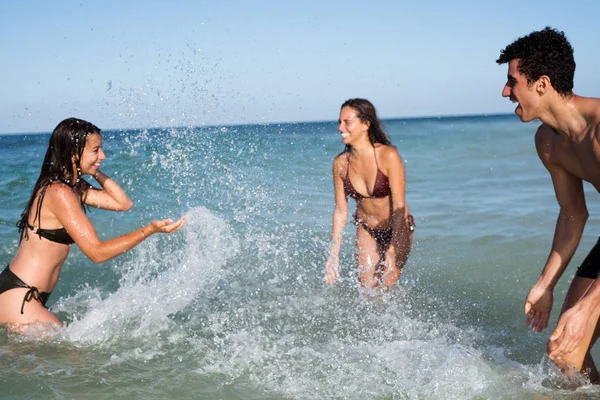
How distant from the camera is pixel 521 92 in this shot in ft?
11.5

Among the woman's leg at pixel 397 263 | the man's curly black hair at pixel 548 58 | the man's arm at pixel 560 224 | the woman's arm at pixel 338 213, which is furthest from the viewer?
the woman's arm at pixel 338 213

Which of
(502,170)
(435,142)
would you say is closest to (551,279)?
(502,170)

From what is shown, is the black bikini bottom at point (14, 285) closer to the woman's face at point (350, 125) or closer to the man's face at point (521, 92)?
the woman's face at point (350, 125)

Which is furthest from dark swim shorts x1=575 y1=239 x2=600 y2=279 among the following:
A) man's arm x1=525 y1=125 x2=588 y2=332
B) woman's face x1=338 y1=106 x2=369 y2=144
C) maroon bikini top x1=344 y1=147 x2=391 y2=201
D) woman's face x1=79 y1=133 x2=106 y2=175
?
woman's face x1=79 y1=133 x2=106 y2=175

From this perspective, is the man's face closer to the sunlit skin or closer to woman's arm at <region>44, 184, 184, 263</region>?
the sunlit skin

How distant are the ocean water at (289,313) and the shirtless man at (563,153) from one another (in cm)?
51

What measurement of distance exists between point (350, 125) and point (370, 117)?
23cm

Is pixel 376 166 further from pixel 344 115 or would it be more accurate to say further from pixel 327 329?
pixel 327 329

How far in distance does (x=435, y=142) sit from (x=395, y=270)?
25830 millimetres

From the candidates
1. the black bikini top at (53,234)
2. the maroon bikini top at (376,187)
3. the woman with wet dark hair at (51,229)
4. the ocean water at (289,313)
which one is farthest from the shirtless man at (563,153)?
the black bikini top at (53,234)

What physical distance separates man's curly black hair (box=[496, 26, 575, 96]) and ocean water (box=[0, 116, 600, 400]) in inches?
73.0

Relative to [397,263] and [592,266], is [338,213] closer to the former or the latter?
[397,263]

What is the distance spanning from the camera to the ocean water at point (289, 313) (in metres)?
4.08

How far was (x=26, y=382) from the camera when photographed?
13.4 ft
